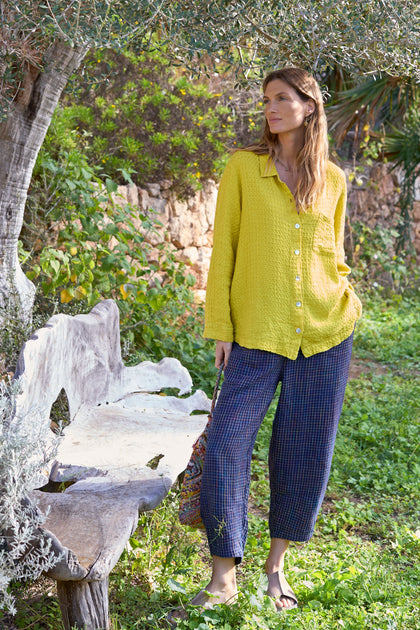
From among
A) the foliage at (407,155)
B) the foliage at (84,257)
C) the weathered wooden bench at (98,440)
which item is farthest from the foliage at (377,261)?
the weathered wooden bench at (98,440)

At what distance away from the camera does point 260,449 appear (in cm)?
399

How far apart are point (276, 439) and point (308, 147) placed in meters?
1.06

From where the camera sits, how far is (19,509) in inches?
70.1

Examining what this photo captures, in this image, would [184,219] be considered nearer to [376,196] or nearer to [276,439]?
[376,196]

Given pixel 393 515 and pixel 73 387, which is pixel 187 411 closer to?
pixel 73 387

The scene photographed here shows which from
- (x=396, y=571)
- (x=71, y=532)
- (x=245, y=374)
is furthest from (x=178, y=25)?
(x=396, y=571)

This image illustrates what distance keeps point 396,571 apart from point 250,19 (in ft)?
7.85

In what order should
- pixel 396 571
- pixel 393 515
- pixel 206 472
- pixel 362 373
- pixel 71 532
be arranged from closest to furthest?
1. pixel 71 532
2. pixel 206 472
3. pixel 396 571
4. pixel 393 515
5. pixel 362 373

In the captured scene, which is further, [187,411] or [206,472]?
[187,411]

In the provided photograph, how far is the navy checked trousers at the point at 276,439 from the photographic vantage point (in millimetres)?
2227

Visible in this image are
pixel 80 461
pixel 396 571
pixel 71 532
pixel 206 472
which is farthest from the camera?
pixel 396 571

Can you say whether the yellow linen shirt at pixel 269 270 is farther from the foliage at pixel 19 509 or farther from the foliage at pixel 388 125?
the foliage at pixel 388 125

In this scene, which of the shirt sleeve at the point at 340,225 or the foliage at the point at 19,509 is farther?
the shirt sleeve at the point at 340,225

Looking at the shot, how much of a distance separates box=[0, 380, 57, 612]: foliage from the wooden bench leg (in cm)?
14
